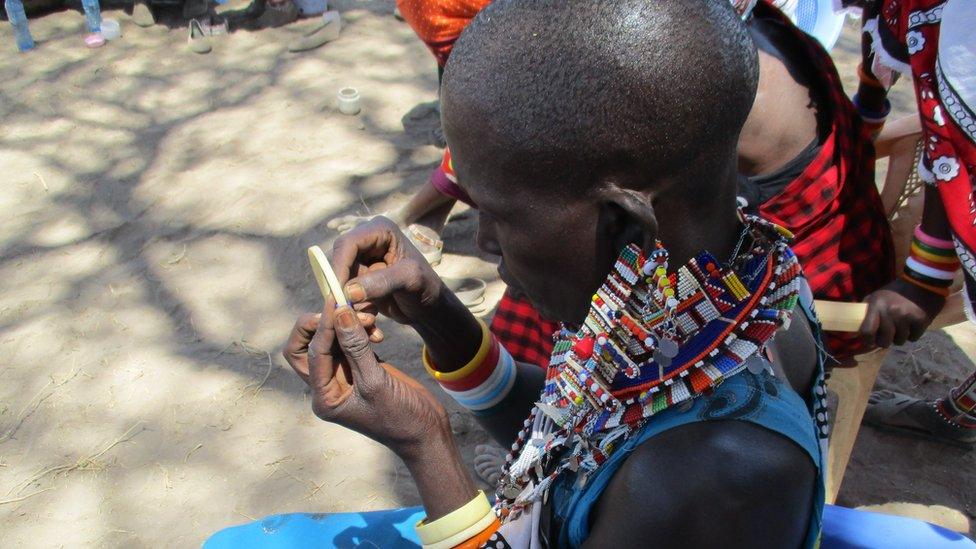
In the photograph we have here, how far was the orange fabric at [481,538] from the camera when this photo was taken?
4.81 feet

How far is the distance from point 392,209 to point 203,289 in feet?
3.04

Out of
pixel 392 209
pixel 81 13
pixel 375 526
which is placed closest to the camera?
pixel 375 526

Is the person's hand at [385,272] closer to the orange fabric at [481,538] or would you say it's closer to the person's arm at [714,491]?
the orange fabric at [481,538]

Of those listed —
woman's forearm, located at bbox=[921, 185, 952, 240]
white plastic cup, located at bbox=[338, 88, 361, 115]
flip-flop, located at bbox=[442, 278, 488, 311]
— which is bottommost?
white plastic cup, located at bbox=[338, 88, 361, 115]

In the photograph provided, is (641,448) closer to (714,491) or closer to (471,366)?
(714,491)

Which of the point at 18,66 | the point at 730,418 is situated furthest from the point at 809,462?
the point at 18,66

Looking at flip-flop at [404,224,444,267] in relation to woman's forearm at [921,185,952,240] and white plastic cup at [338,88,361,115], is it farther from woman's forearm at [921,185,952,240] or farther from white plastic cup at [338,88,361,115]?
woman's forearm at [921,185,952,240]

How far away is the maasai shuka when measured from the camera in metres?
1.91

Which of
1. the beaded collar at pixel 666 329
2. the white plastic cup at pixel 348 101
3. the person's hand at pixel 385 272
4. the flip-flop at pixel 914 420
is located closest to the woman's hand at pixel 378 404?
the person's hand at pixel 385 272

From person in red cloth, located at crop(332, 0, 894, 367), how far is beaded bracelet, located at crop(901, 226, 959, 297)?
156 millimetres

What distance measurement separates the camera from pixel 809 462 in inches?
47.4

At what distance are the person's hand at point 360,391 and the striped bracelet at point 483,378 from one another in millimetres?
285

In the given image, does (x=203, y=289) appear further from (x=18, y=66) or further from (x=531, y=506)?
(x=18, y=66)

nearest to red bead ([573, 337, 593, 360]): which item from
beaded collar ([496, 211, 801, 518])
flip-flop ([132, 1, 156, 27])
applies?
beaded collar ([496, 211, 801, 518])
